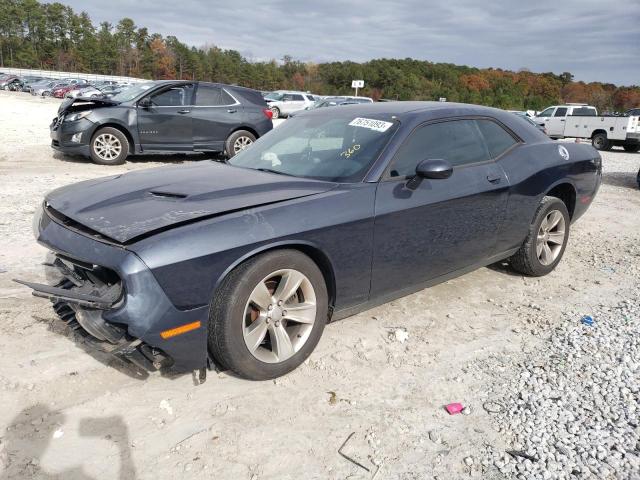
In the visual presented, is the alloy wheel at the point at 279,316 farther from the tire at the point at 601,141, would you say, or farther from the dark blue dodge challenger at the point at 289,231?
the tire at the point at 601,141

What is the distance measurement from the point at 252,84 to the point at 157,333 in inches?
4139

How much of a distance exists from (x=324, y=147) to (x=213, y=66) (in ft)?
372

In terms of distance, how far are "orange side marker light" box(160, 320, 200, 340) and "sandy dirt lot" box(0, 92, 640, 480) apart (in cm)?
46

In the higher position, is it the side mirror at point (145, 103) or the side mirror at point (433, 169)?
the side mirror at point (145, 103)

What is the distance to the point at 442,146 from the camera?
365cm

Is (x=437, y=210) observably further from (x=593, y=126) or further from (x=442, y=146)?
(x=593, y=126)

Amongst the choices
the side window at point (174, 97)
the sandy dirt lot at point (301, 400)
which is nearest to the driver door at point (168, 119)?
the side window at point (174, 97)

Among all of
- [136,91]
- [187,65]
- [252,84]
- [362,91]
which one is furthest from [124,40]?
[136,91]

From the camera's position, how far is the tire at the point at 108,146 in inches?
372

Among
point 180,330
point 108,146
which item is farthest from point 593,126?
point 180,330

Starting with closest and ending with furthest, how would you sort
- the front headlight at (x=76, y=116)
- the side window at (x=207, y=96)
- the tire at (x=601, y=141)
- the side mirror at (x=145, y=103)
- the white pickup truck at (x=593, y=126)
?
the front headlight at (x=76, y=116)
the side mirror at (x=145, y=103)
the side window at (x=207, y=96)
the white pickup truck at (x=593, y=126)
the tire at (x=601, y=141)

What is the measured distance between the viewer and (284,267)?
2.71 meters

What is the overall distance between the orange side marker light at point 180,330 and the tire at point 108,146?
320 inches

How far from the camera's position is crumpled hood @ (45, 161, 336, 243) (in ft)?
8.33
